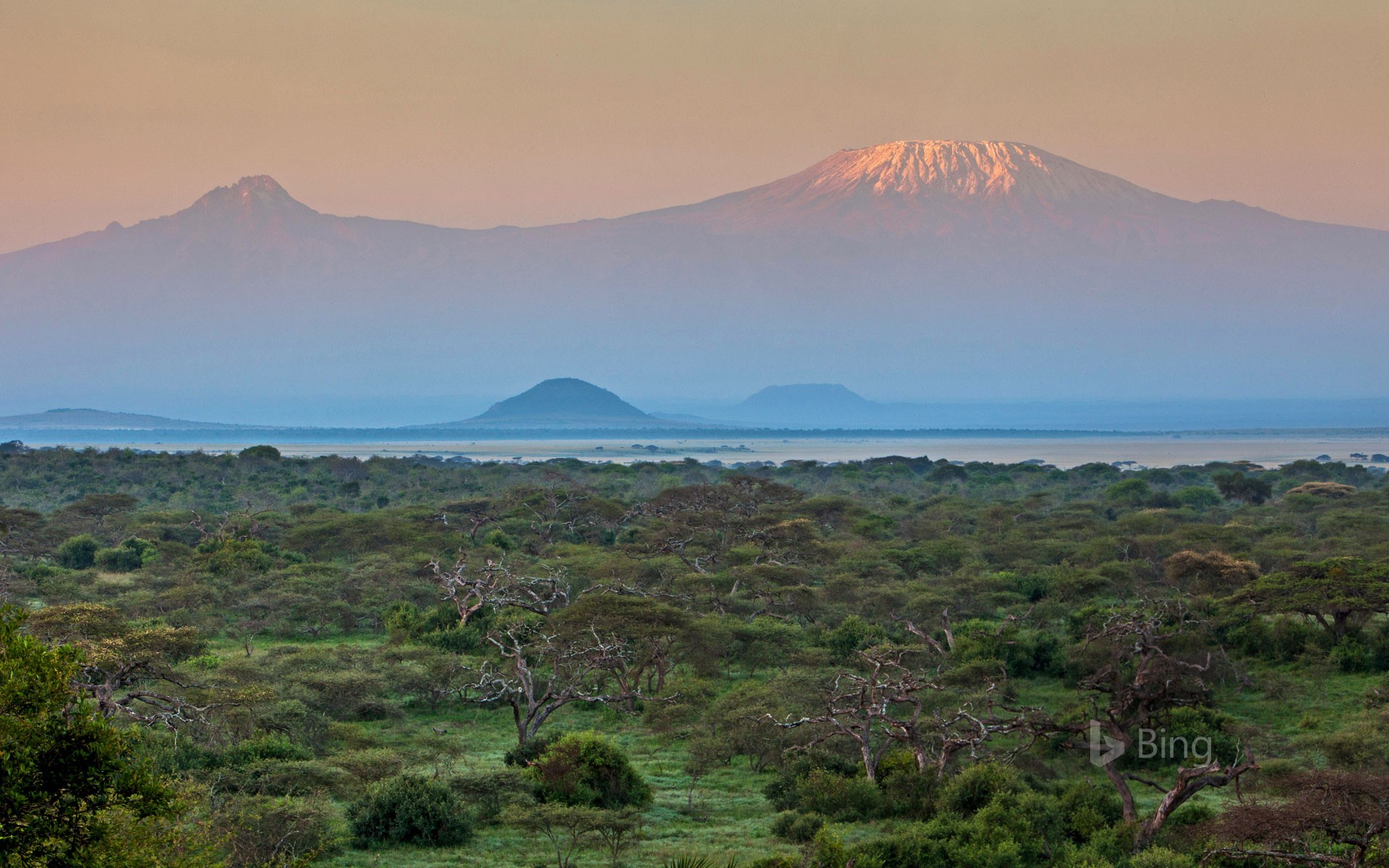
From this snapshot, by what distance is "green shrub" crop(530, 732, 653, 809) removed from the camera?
1753 cm

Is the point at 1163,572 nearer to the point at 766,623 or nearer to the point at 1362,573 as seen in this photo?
the point at 1362,573

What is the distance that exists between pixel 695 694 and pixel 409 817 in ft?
32.5

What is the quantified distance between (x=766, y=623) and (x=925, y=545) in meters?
15.9

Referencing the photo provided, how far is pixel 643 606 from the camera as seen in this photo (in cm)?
2664

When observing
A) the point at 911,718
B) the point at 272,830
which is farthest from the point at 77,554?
the point at 911,718

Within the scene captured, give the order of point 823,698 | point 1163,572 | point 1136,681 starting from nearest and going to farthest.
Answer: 1. point 1136,681
2. point 823,698
3. point 1163,572

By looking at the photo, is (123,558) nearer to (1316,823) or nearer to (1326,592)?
(1326,592)

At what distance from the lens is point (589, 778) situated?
17.8 m

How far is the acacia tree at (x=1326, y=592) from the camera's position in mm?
25625

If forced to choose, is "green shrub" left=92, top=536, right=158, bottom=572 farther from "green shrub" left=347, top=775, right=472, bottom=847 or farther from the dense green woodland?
"green shrub" left=347, top=775, right=472, bottom=847

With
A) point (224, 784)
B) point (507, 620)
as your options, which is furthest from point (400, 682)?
point (224, 784)

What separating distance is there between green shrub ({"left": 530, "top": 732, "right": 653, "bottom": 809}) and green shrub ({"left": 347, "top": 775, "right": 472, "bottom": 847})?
188cm

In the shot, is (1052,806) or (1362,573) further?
(1362,573)

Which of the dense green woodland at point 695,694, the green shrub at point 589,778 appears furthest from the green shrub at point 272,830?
the green shrub at point 589,778
